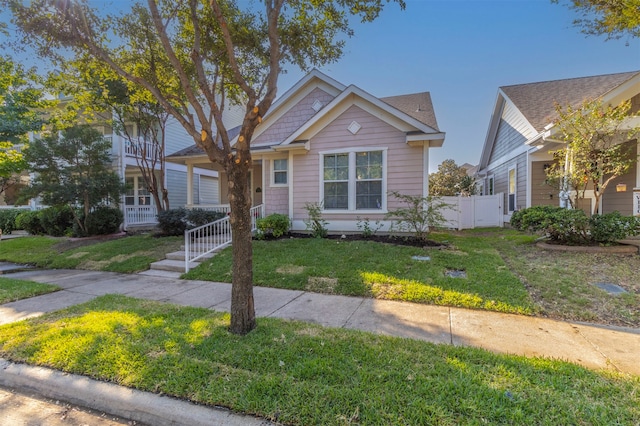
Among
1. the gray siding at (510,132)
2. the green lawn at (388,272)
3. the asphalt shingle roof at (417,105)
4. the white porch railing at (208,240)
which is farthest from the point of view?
the gray siding at (510,132)

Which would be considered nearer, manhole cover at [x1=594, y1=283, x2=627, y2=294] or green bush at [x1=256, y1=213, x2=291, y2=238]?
manhole cover at [x1=594, y1=283, x2=627, y2=294]

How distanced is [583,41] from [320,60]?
25.8 ft

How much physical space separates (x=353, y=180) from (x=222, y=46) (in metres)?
4.98

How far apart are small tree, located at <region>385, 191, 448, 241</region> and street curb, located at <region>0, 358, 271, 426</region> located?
666 centimetres

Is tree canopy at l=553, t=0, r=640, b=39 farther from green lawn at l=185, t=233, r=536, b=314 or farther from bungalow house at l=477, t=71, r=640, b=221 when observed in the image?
green lawn at l=185, t=233, r=536, b=314

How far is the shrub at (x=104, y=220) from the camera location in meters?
12.0

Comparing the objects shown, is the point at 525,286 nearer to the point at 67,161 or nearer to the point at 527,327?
the point at 527,327

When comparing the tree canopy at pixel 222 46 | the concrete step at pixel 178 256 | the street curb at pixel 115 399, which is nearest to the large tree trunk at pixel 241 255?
the tree canopy at pixel 222 46

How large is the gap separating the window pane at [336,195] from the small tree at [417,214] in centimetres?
156

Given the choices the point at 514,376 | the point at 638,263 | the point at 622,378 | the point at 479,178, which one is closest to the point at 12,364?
the point at 514,376

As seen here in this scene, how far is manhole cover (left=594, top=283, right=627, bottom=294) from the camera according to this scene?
493cm

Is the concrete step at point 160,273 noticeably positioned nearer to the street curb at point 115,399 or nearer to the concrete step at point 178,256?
the concrete step at point 178,256

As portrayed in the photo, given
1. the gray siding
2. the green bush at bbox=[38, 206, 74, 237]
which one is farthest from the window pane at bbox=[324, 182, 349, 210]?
the green bush at bbox=[38, 206, 74, 237]

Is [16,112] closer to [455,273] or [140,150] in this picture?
[140,150]
